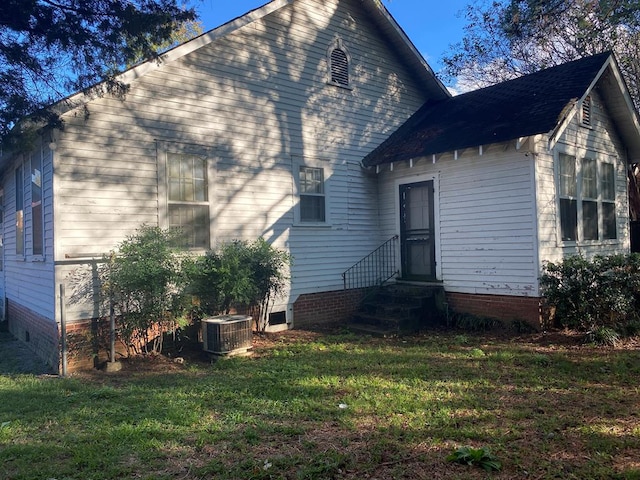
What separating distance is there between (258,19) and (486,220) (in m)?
6.17

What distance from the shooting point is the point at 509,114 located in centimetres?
1000

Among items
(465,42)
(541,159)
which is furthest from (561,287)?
(465,42)

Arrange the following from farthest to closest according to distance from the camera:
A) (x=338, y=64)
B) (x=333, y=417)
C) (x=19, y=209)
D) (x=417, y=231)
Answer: (x=338, y=64)
(x=417, y=231)
(x=19, y=209)
(x=333, y=417)

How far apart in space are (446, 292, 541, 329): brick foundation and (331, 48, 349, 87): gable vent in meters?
5.52

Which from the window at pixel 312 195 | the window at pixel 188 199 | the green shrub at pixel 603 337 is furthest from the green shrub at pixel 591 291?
the window at pixel 188 199

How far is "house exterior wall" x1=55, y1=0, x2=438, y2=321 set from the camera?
7.61m

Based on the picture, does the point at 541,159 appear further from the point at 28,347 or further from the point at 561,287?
the point at 28,347

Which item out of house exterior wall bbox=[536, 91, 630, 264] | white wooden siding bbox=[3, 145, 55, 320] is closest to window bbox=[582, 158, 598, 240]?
house exterior wall bbox=[536, 91, 630, 264]

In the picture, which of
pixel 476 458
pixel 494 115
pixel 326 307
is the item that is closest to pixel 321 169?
pixel 326 307

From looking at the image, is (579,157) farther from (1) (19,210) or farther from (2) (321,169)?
(1) (19,210)

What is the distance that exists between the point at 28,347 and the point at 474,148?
9.49 meters

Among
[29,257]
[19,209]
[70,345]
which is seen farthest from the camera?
[19,209]

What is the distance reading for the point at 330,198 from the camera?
10.9 meters

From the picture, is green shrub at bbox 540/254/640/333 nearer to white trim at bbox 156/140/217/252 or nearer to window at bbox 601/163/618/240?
window at bbox 601/163/618/240
